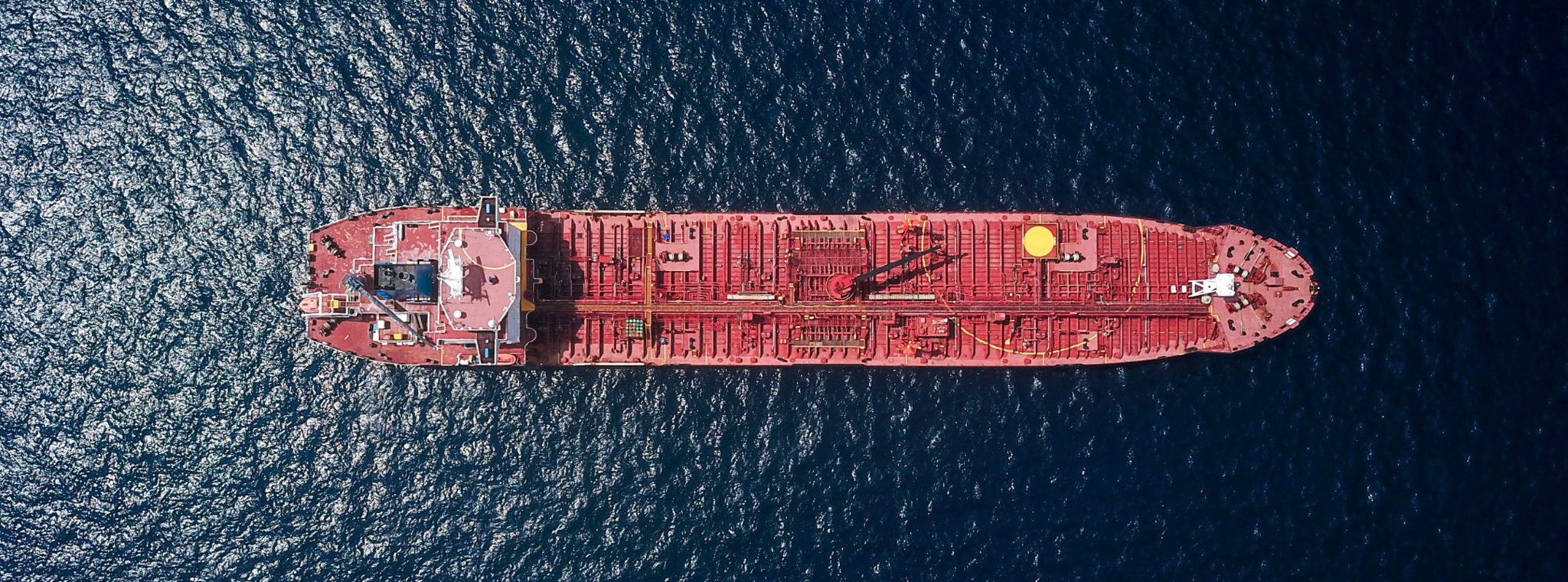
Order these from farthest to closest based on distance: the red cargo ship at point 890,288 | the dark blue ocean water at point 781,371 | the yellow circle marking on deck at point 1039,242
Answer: the yellow circle marking on deck at point 1039,242 < the dark blue ocean water at point 781,371 < the red cargo ship at point 890,288

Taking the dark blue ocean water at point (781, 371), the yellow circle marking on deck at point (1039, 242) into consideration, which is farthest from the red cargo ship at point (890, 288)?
the dark blue ocean water at point (781, 371)

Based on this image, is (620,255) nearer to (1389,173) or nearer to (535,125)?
(535,125)

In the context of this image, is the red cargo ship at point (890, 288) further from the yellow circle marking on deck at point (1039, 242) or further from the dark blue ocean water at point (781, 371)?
the dark blue ocean water at point (781, 371)

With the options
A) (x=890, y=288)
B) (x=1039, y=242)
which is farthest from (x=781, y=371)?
(x=1039, y=242)

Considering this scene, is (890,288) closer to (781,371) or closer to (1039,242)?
(781,371)

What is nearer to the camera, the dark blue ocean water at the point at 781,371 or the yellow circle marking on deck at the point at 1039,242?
the dark blue ocean water at the point at 781,371

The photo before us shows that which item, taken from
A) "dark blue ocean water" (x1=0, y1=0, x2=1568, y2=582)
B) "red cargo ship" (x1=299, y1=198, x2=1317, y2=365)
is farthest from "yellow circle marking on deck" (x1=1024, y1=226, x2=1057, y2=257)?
"dark blue ocean water" (x1=0, y1=0, x2=1568, y2=582)
